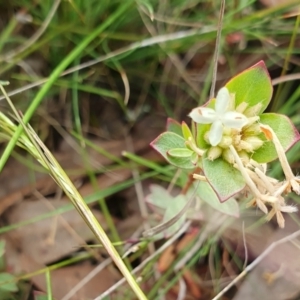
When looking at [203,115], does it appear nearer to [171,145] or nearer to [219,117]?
[219,117]

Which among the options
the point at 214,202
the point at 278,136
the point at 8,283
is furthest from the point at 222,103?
the point at 8,283

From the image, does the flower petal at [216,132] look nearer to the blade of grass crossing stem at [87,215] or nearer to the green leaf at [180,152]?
the green leaf at [180,152]

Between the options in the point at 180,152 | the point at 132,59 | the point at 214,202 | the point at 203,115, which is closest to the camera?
the point at 203,115

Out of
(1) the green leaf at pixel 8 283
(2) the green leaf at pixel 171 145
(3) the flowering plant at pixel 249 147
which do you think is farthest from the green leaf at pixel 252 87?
(1) the green leaf at pixel 8 283

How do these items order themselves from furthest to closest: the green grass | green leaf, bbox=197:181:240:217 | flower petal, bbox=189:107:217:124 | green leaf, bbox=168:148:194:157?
the green grass < green leaf, bbox=197:181:240:217 < green leaf, bbox=168:148:194:157 < flower petal, bbox=189:107:217:124

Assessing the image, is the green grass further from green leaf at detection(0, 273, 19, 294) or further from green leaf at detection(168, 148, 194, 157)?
green leaf at detection(168, 148, 194, 157)

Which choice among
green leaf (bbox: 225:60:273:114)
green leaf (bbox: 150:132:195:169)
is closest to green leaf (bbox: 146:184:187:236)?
green leaf (bbox: 150:132:195:169)
